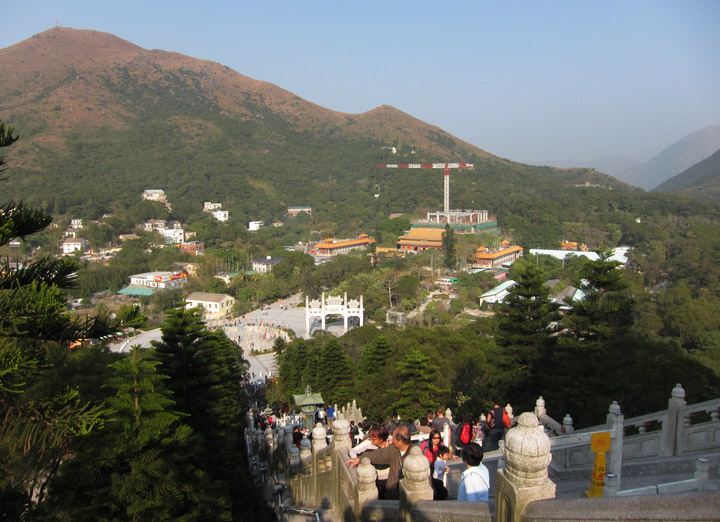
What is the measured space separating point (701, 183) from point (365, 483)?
4905 inches

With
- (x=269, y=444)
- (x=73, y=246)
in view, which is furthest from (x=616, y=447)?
(x=73, y=246)

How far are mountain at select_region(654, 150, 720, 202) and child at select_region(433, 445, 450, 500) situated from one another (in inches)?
3709

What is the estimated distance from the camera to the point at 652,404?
9.98 m

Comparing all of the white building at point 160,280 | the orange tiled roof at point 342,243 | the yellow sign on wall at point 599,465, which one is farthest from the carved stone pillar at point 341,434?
the orange tiled roof at point 342,243

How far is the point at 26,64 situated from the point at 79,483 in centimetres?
13203

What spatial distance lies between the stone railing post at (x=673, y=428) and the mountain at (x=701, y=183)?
91.9m

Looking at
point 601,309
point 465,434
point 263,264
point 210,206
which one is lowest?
point 465,434

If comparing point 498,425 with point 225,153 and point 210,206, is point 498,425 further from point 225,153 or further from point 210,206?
point 225,153

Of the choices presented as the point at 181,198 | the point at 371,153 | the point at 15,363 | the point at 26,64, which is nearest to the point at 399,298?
the point at 15,363

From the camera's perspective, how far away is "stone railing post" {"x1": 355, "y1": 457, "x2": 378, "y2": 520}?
11.1 feet

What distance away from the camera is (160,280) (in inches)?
1599

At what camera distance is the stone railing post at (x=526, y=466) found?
201 centimetres

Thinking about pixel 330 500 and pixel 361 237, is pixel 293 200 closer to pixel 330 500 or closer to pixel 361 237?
pixel 361 237

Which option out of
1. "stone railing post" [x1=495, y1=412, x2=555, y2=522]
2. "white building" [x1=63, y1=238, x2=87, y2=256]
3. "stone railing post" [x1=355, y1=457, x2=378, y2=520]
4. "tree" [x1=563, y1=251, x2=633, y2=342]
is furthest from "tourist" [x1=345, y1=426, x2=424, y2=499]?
"white building" [x1=63, y1=238, x2=87, y2=256]
